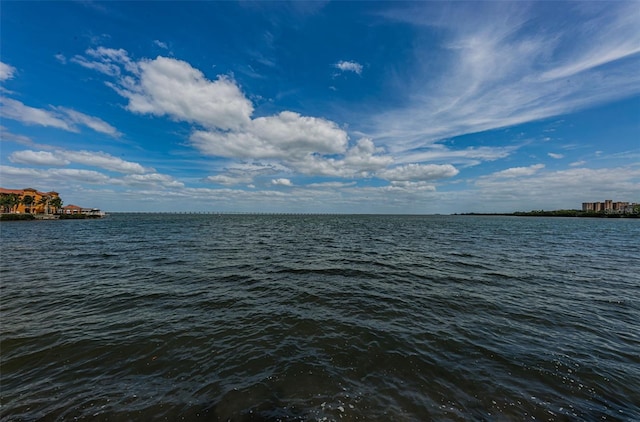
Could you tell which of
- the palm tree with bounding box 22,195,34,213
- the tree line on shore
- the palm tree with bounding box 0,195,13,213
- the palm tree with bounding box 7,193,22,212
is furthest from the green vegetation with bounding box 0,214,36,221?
the palm tree with bounding box 22,195,34,213

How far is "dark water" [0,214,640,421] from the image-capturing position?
608 centimetres

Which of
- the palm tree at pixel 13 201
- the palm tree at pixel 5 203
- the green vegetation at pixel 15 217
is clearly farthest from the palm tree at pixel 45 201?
the green vegetation at pixel 15 217

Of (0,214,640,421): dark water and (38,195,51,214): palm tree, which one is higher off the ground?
(38,195,51,214): palm tree

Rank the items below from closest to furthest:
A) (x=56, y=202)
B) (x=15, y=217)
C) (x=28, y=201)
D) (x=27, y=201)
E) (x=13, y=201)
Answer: (x=15, y=217) → (x=13, y=201) → (x=27, y=201) → (x=28, y=201) → (x=56, y=202)

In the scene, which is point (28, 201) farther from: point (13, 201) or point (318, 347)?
point (318, 347)

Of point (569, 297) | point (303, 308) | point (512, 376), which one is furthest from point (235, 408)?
point (569, 297)

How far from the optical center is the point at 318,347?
28.5ft

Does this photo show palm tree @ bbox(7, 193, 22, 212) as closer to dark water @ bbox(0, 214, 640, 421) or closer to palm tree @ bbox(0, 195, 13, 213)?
palm tree @ bbox(0, 195, 13, 213)

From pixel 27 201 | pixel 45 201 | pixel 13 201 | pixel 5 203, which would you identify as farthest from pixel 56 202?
pixel 5 203

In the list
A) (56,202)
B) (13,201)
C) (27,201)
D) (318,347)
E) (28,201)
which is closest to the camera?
(318,347)

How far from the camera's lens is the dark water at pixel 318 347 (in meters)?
6.08

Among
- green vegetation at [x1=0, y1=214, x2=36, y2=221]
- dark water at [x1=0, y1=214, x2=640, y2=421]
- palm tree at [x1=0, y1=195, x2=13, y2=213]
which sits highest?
palm tree at [x1=0, y1=195, x2=13, y2=213]

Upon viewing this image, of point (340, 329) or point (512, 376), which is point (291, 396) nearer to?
point (340, 329)

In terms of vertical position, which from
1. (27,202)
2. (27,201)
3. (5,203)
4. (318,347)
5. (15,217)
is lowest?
(318,347)
